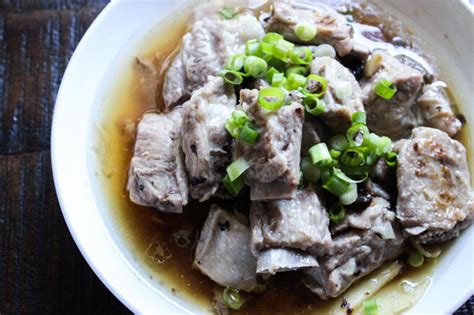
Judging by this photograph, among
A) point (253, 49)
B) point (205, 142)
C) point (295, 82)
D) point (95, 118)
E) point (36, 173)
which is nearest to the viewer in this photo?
point (205, 142)

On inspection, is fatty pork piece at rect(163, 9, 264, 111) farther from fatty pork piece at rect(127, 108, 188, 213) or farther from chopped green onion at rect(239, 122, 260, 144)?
chopped green onion at rect(239, 122, 260, 144)

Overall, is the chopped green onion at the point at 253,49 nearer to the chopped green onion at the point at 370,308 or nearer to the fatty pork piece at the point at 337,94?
the fatty pork piece at the point at 337,94

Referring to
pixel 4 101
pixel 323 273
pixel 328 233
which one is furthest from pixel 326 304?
pixel 4 101

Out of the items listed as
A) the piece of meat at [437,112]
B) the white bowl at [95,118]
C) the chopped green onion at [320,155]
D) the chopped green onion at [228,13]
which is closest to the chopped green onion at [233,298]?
the white bowl at [95,118]

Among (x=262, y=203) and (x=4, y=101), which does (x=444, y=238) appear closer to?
(x=262, y=203)

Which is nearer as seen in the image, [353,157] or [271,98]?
[271,98]

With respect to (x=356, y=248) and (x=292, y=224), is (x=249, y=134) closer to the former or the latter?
(x=292, y=224)

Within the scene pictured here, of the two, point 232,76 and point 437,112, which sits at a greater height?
point 437,112

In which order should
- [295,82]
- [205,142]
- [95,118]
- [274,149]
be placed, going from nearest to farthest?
[274,149] < [205,142] < [295,82] < [95,118]

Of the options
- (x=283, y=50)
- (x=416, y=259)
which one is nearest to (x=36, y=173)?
(x=283, y=50)
